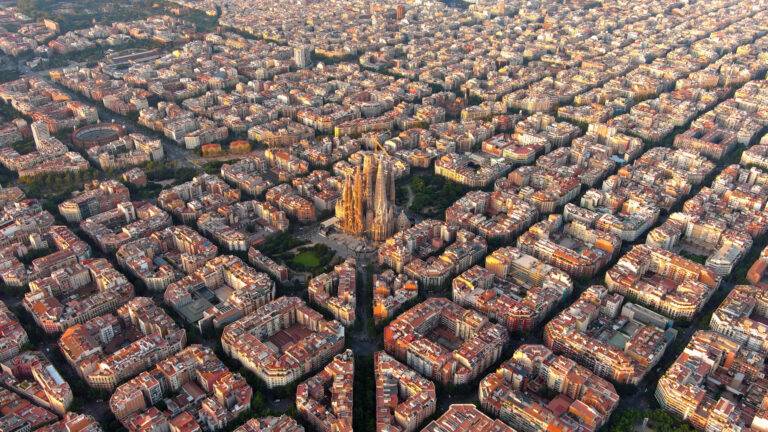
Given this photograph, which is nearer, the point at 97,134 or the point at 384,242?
the point at 384,242

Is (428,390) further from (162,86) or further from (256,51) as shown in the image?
(256,51)

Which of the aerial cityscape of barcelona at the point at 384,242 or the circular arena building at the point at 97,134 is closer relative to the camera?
the aerial cityscape of barcelona at the point at 384,242

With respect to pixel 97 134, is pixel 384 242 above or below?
below

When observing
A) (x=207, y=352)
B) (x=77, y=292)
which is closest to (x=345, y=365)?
(x=207, y=352)
